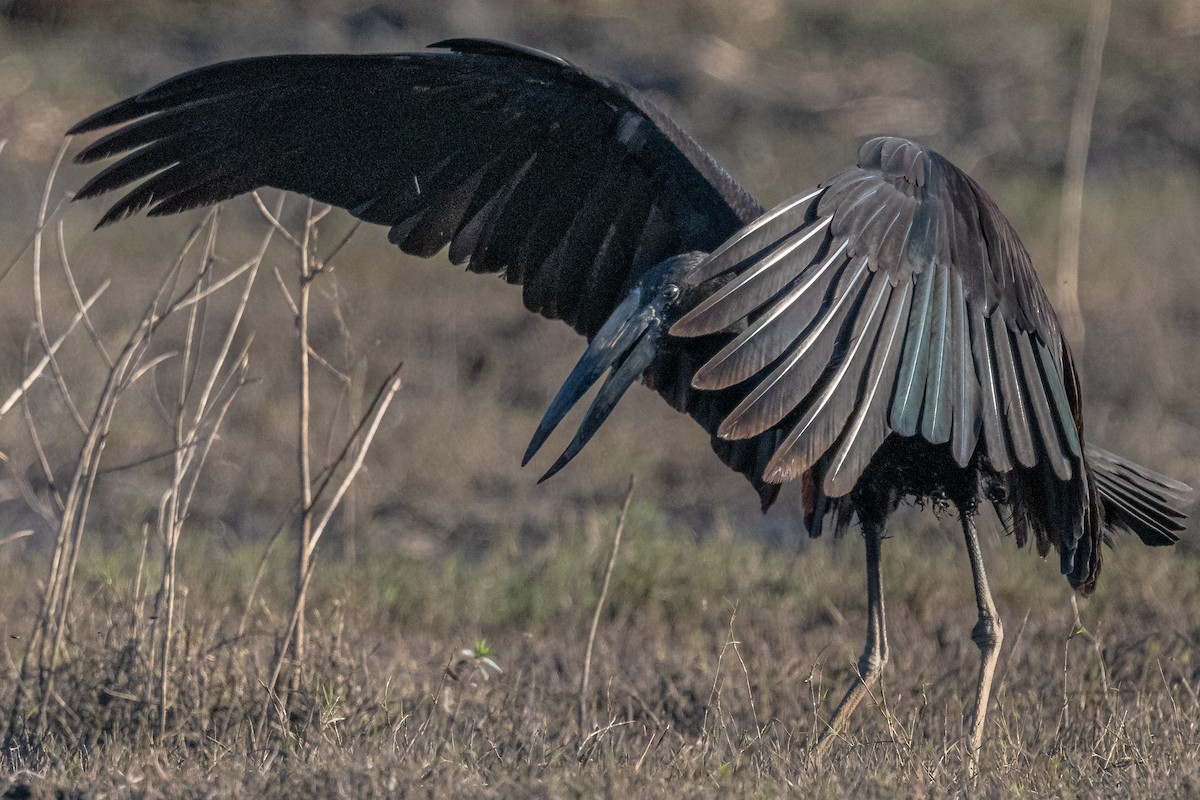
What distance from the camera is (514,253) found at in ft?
14.1

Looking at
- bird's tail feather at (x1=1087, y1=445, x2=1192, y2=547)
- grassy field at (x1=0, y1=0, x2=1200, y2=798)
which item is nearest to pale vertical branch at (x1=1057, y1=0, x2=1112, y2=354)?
grassy field at (x1=0, y1=0, x2=1200, y2=798)

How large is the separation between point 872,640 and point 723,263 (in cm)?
151

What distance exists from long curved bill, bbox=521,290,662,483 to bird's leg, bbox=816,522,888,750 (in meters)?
0.91

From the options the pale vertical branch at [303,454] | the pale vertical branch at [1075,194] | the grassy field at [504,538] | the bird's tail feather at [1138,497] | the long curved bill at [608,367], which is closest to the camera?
the long curved bill at [608,367]

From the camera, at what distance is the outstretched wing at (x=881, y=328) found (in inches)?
118

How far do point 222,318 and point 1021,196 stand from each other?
6081 mm

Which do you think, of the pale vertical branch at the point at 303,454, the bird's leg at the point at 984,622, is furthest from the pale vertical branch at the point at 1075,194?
the pale vertical branch at the point at 303,454

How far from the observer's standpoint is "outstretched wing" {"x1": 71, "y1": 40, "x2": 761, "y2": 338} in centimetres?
391

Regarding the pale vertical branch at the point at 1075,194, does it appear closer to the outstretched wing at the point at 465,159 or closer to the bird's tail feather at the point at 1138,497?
the bird's tail feather at the point at 1138,497

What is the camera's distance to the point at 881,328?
309cm

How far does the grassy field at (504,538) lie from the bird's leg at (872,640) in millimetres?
80

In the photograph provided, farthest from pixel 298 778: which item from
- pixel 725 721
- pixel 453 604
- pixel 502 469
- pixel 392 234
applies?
pixel 502 469

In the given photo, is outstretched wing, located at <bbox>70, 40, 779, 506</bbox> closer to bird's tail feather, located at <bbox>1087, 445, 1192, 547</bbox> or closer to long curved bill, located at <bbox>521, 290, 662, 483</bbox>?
long curved bill, located at <bbox>521, 290, 662, 483</bbox>

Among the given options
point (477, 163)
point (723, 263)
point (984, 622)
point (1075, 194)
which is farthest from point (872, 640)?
point (1075, 194)
